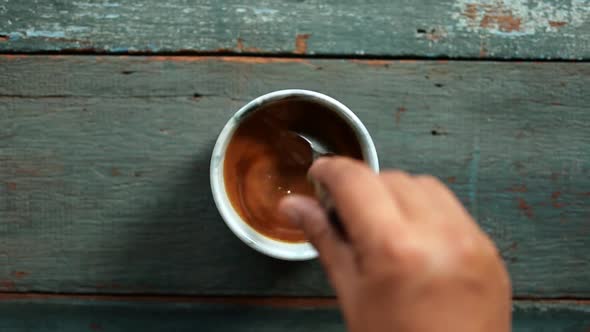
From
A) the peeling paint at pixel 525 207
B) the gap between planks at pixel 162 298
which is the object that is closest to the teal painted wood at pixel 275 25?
the peeling paint at pixel 525 207

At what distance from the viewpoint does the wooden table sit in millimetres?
572

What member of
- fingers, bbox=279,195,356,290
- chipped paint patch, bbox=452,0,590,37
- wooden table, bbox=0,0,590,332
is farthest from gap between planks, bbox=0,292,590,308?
chipped paint patch, bbox=452,0,590,37

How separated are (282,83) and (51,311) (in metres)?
0.35

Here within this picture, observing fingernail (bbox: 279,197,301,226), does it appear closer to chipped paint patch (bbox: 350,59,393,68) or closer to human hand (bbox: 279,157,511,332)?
human hand (bbox: 279,157,511,332)

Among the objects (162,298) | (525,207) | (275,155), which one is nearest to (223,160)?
(275,155)

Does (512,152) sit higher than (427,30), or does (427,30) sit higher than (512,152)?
(427,30)

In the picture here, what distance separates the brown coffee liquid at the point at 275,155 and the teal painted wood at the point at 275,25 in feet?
0.27

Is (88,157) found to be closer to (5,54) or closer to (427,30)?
(5,54)

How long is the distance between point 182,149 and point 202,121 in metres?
0.04

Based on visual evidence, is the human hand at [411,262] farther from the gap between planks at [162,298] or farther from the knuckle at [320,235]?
the gap between planks at [162,298]

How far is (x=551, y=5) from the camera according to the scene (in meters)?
0.58

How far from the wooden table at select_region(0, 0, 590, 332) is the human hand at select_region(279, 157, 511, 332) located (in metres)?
0.26

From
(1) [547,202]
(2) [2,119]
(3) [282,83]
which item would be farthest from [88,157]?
(1) [547,202]

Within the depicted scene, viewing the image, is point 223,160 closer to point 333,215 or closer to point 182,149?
point 182,149
